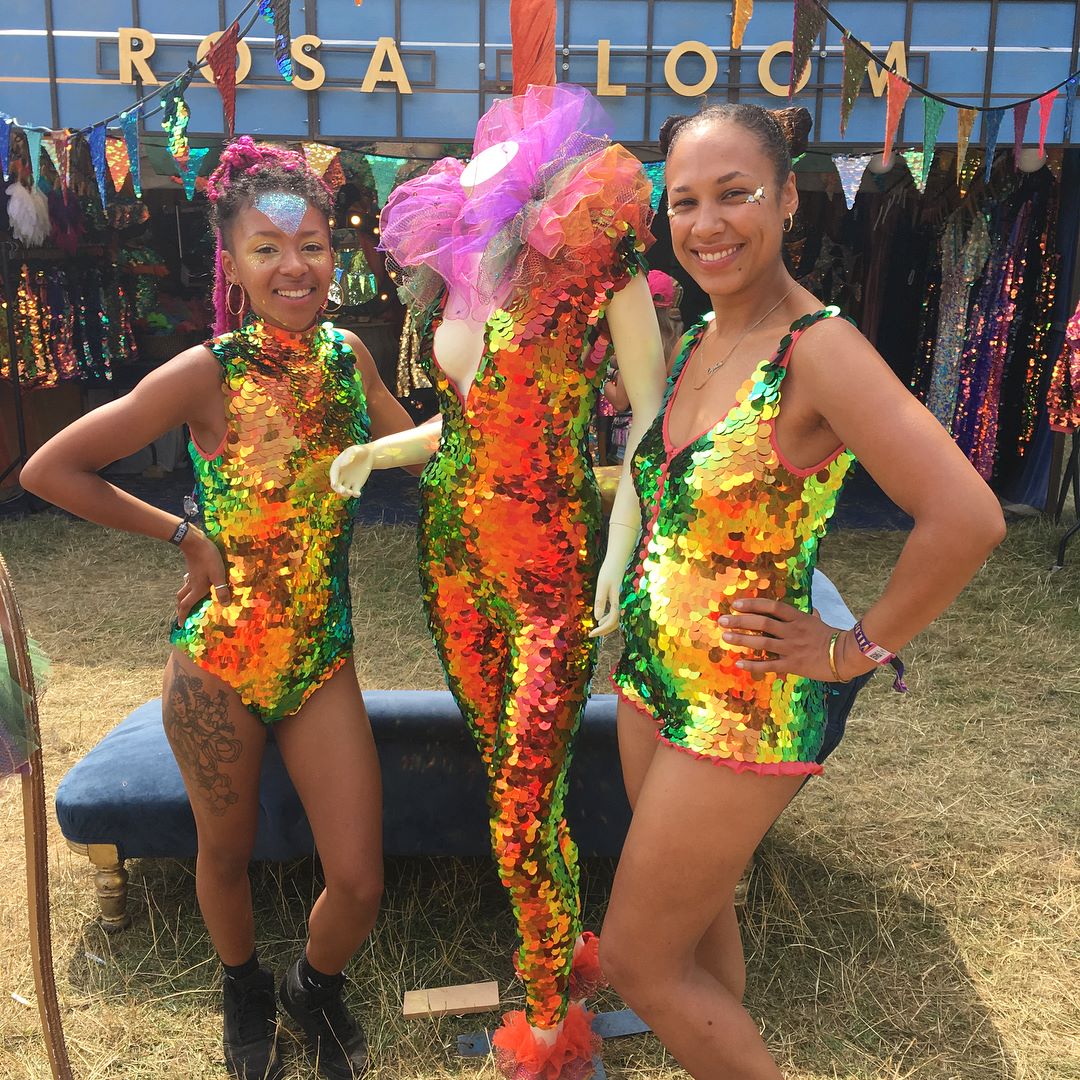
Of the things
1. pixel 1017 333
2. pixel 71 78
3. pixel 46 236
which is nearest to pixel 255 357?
pixel 71 78

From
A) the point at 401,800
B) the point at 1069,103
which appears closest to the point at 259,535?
the point at 401,800

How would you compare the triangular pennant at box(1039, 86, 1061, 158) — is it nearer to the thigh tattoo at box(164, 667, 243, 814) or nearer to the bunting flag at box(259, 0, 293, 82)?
the bunting flag at box(259, 0, 293, 82)

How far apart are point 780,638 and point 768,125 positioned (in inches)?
31.8

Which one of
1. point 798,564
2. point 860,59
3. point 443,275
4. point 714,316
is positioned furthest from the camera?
point 860,59

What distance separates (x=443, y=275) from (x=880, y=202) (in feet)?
20.1

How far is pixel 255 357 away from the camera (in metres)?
2.01

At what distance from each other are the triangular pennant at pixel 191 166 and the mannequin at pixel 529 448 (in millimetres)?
3766

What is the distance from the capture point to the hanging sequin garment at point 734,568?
1.50 meters

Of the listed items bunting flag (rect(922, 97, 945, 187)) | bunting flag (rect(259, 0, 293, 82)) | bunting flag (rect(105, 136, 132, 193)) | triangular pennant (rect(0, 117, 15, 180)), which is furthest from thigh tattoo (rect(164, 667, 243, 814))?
triangular pennant (rect(0, 117, 15, 180))

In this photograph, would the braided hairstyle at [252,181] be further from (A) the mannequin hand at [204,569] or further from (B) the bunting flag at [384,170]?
(B) the bunting flag at [384,170]

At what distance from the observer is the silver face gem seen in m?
1.96

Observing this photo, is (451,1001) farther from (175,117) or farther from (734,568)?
(175,117)

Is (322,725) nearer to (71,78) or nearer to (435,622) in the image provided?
(435,622)

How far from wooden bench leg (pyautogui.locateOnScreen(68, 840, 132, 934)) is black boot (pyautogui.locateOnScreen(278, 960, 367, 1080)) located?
718 millimetres
